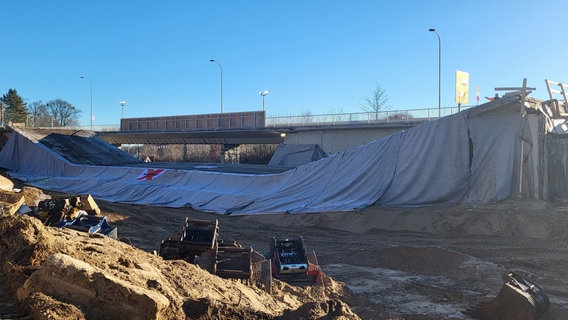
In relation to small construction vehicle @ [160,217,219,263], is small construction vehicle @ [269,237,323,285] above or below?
below

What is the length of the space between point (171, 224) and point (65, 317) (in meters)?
12.9

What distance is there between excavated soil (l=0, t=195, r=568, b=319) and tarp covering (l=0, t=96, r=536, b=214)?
841 mm

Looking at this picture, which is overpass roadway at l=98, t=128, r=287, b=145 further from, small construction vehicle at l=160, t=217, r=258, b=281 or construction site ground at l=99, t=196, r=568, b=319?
small construction vehicle at l=160, t=217, r=258, b=281

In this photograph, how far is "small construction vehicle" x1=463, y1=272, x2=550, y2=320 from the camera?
6191 mm

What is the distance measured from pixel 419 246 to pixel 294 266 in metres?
5.28

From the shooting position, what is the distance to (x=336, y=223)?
1582 centimetres

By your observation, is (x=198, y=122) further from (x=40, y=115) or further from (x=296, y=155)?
(x=40, y=115)

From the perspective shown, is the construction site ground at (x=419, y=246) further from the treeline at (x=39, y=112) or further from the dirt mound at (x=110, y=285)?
the treeline at (x=39, y=112)

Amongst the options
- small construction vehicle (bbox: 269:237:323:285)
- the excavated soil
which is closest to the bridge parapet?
the excavated soil

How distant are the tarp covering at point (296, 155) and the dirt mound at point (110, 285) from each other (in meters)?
29.5

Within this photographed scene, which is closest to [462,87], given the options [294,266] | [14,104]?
[294,266]

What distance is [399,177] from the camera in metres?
16.3

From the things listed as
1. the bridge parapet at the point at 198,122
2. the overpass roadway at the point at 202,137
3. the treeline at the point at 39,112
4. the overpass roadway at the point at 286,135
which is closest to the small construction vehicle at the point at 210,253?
the overpass roadway at the point at 286,135

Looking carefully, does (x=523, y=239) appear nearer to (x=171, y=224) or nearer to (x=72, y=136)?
(x=171, y=224)
